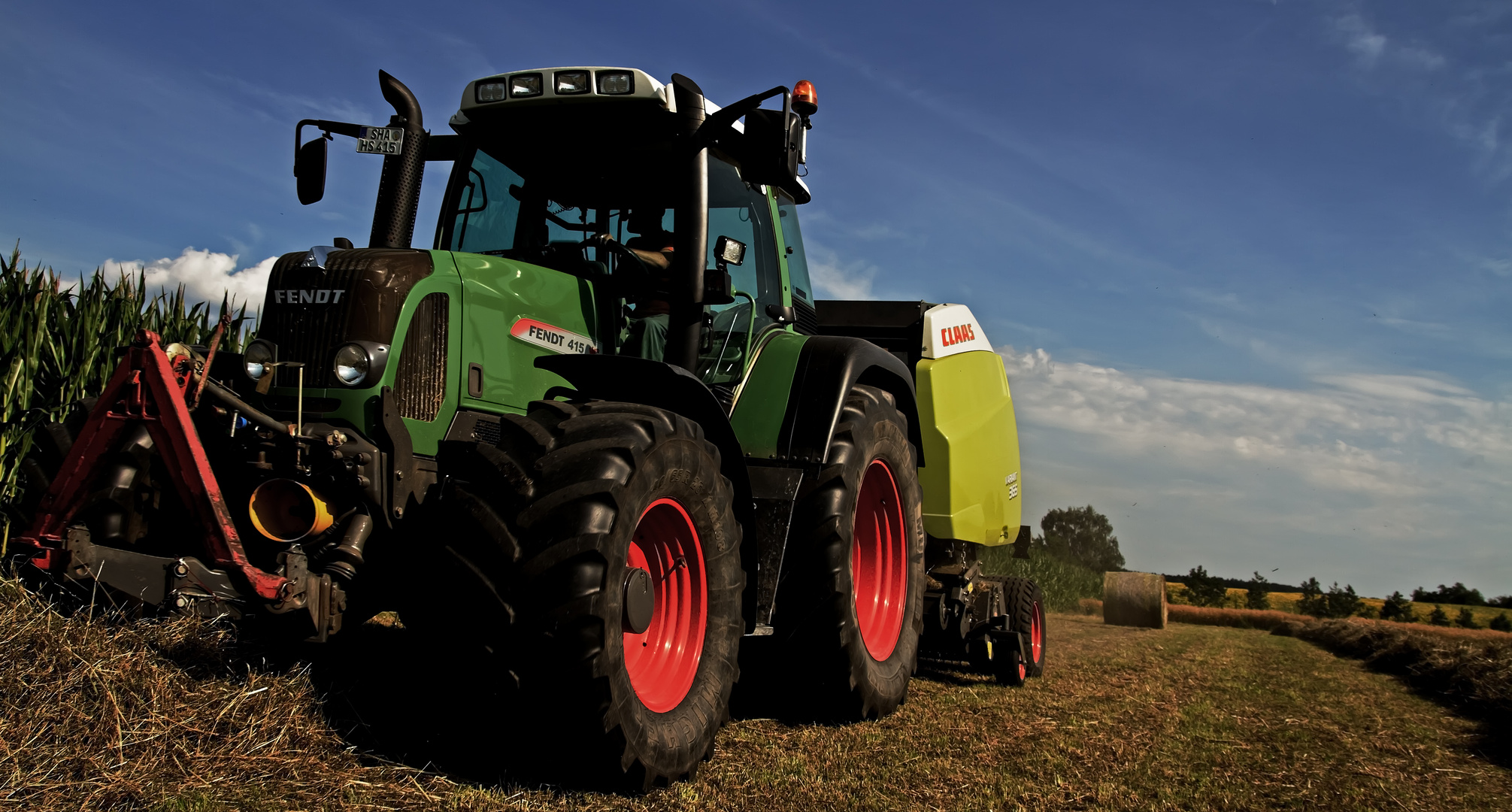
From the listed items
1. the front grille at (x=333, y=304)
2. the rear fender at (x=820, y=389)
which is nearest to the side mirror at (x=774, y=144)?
the rear fender at (x=820, y=389)

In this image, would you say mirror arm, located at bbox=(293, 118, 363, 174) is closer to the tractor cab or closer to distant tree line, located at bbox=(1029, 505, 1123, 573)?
the tractor cab

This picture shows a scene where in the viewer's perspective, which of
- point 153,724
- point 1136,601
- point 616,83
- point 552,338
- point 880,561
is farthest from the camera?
point 1136,601

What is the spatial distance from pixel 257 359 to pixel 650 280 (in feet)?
5.40

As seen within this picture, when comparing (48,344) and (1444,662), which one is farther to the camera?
(1444,662)

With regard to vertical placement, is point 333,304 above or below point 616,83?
below

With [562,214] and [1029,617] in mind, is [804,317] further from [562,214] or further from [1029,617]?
[1029,617]

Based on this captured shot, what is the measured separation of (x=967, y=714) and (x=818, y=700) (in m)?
1.06

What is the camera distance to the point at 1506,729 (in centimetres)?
658

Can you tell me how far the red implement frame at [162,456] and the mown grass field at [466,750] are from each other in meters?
0.43

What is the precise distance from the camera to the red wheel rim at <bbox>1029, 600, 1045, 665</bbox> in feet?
25.4

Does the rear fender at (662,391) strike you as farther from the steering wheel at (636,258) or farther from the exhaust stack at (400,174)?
the exhaust stack at (400,174)

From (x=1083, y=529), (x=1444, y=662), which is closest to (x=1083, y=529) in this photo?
(x=1083, y=529)

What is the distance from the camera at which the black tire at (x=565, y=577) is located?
3.21 meters

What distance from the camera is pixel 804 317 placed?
6.33m
